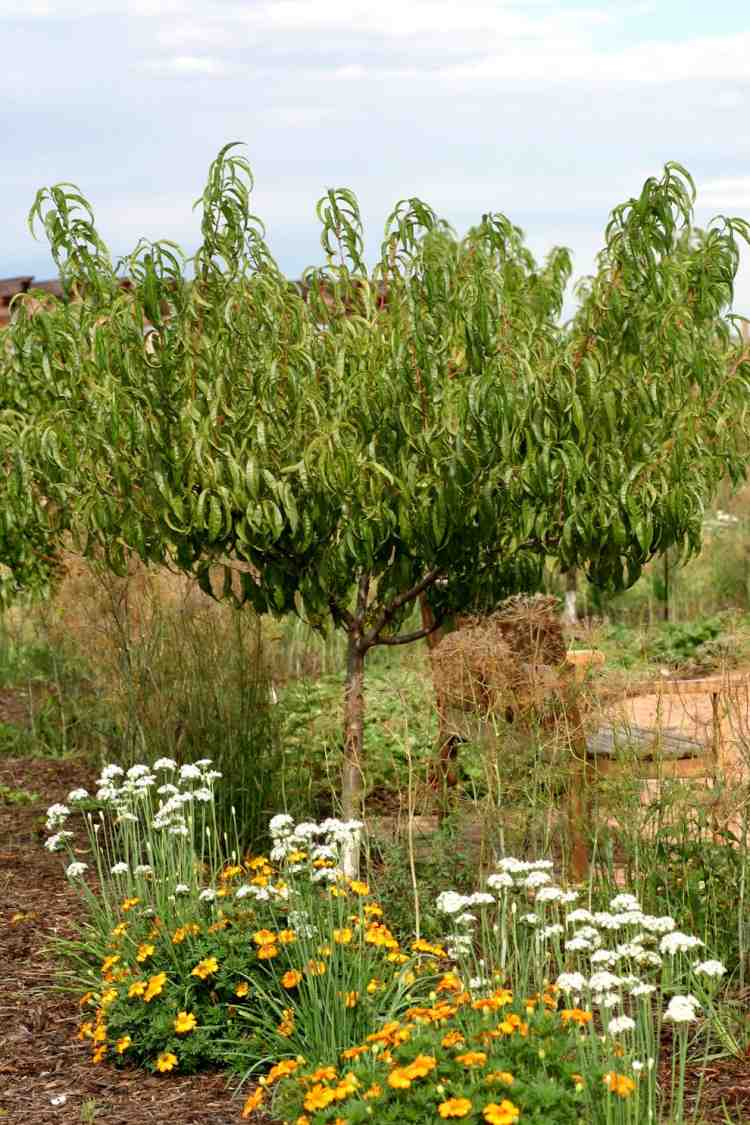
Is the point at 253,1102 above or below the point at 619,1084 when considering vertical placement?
below

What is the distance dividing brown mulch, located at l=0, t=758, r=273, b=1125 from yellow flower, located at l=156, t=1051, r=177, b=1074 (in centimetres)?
7

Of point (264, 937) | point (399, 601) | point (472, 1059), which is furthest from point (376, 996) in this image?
point (399, 601)

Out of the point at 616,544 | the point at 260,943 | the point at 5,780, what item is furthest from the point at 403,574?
the point at 5,780

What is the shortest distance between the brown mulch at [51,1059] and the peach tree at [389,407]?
1.38 m

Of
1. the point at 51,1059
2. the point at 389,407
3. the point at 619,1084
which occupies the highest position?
the point at 389,407

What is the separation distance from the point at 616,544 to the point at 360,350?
1221 millimetres

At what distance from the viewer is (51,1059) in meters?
4.80

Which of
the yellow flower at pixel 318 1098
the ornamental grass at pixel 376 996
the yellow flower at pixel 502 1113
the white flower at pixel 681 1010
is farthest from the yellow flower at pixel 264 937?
the white flower at pixel 681 1010

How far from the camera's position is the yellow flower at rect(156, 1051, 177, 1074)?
4449 mm

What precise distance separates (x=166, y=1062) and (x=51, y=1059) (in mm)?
550

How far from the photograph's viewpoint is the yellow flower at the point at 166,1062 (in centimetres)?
445

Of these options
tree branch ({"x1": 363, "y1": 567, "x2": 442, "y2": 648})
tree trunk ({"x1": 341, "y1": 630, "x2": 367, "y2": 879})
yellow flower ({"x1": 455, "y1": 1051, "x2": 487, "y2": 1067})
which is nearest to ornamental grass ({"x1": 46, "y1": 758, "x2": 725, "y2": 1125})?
yellow flower ({"x1": 455, "y1": 1051, "x2": 487, "y2": 1067})

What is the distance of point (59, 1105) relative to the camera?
4.42 meters

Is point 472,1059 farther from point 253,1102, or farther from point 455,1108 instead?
point 253,1102
